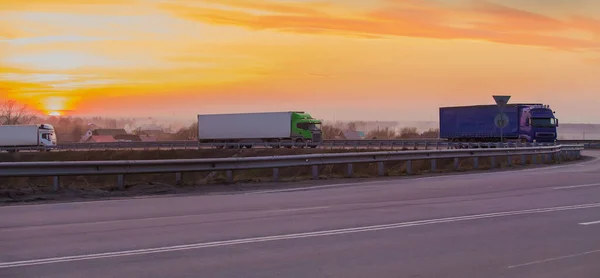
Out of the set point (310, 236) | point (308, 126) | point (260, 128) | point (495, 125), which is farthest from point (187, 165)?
point (260, 128)

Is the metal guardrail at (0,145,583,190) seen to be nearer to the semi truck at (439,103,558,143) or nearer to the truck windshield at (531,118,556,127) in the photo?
the semi truck at (439,103,558,143)

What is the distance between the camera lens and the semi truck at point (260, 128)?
65.9 meters

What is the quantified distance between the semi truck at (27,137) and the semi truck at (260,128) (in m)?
16.4

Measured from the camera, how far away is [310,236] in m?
10.5

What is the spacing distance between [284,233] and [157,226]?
2.28 metres

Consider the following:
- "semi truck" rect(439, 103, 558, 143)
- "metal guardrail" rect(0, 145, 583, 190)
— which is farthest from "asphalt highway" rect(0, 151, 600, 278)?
"semi truck" rect(439, 103, 558, 143)

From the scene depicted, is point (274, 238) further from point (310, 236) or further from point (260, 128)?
point (260, 128)

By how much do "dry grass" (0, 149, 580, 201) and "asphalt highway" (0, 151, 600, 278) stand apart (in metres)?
2.05

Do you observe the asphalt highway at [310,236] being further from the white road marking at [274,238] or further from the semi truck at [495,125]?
the semi truck at [495,125]

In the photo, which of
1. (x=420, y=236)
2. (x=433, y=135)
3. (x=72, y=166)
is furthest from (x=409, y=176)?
(x=433, y=135)

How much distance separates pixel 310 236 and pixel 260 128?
57.8 m

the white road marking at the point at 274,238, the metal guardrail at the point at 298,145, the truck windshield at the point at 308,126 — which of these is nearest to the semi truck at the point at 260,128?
the truck windshield at the point at 308,126

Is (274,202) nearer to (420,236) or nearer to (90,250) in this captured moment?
(420,236)

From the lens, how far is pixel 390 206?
14.8 meters
